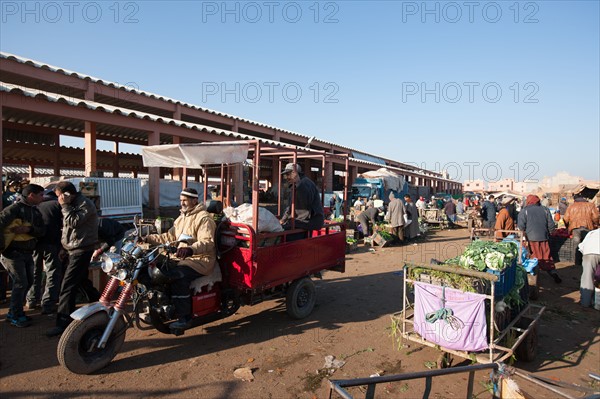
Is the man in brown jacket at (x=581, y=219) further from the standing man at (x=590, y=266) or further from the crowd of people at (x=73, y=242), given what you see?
the crowd of people at (x=73, y=242)

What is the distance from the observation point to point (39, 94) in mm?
7449

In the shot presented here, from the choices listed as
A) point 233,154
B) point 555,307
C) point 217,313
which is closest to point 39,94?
point 233,154

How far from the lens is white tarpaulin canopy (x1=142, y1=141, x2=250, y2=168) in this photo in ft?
14.6

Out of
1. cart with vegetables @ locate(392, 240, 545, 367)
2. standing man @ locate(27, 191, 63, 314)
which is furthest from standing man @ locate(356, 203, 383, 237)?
standing man @ locate(27, 191, 63, 314)

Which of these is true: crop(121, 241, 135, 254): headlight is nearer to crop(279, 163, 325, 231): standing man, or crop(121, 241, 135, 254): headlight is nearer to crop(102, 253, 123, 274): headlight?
crop(102, 253, 123, 274): headlight

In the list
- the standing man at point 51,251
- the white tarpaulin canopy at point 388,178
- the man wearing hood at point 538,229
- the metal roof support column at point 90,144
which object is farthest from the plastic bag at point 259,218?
the white tarpaulin canopy at point 388,178

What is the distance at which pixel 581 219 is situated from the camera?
9.16m

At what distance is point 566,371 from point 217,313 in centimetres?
421

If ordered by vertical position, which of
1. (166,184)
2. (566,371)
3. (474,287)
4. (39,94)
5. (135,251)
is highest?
(39,94)

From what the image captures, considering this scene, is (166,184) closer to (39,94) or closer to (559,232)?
(39,94)

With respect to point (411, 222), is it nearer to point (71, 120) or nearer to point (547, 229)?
point (547, 229)

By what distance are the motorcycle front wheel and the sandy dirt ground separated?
132 millimetres

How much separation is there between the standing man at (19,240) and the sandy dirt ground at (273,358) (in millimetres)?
318

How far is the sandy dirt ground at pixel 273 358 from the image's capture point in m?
3.39
